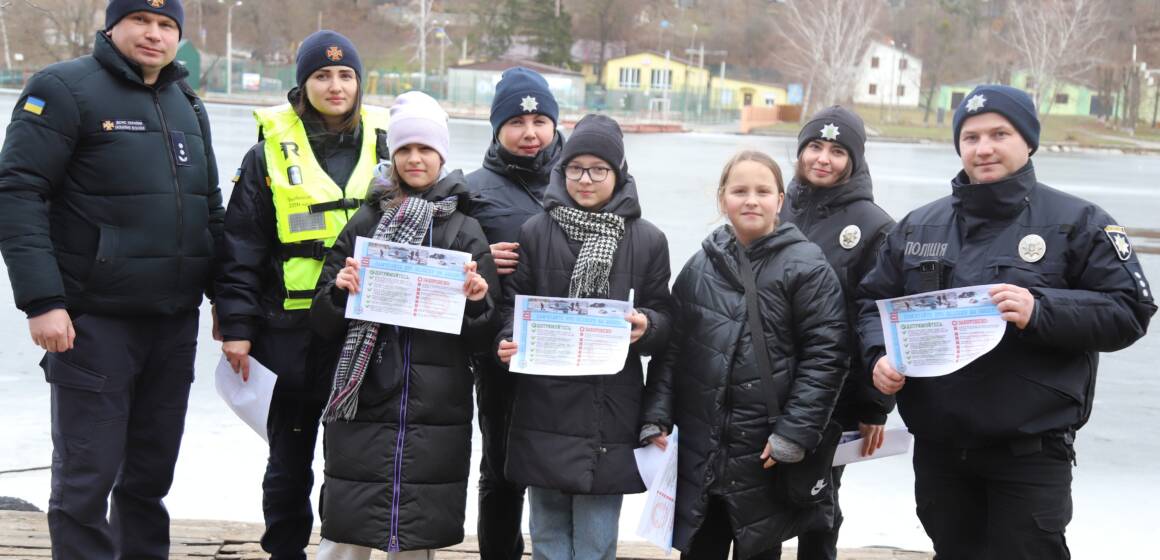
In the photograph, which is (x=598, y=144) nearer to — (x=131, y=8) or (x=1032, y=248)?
(x=1032, y=248)

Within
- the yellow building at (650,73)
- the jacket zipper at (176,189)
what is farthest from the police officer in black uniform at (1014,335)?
the yellow building at (650,73)

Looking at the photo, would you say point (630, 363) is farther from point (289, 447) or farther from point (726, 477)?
point (289, 447)

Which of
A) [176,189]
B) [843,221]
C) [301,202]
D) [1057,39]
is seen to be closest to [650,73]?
[1057,39]

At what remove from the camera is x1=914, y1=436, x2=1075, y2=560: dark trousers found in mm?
2602

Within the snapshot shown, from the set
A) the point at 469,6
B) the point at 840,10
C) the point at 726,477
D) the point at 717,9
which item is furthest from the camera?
the point at 717,9

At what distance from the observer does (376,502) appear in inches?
114

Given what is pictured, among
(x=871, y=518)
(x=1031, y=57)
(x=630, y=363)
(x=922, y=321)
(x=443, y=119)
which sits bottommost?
(x=871, y=518)

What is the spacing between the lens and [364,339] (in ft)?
9.59

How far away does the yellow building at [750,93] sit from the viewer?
219ft

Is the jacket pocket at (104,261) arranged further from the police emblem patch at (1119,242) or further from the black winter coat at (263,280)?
the police emblem patch at (1119,242)

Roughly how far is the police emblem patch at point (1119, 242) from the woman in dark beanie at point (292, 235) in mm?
1983

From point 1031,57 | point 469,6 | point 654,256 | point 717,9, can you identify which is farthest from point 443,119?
point 717,9

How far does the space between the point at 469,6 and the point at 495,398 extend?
83.2m

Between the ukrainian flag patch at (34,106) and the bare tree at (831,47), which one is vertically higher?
the bare tree at (831,47)
